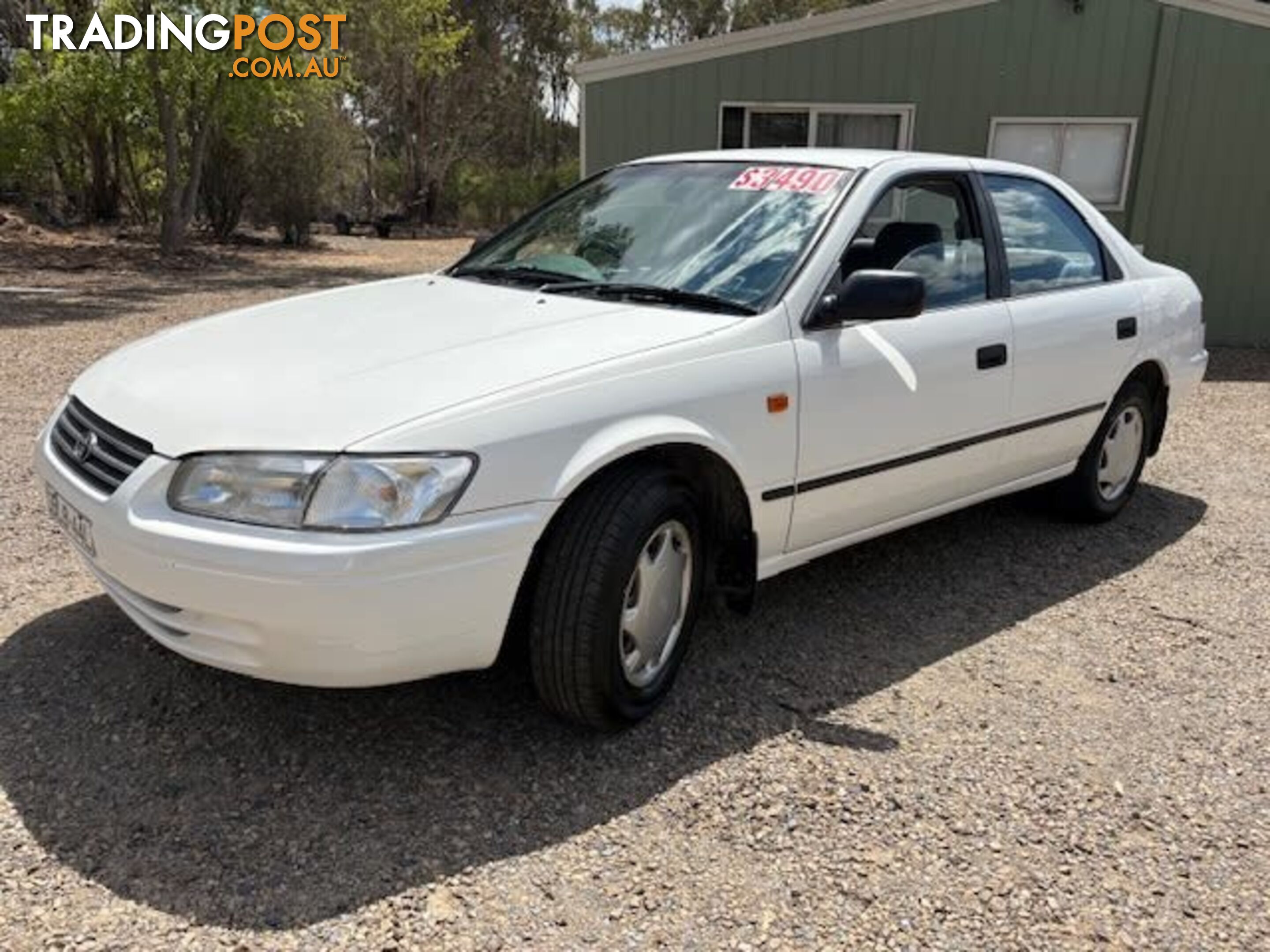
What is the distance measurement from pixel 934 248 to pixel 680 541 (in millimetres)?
1727

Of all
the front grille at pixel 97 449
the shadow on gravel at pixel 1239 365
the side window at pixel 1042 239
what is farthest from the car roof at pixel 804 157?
the shadow on gravel at pixel 1239 365

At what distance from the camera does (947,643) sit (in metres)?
3.88

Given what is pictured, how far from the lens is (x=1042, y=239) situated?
4582mm

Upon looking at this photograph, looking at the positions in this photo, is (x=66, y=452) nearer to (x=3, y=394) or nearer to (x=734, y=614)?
(x=734, y=614)

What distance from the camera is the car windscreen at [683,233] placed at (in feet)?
11.5

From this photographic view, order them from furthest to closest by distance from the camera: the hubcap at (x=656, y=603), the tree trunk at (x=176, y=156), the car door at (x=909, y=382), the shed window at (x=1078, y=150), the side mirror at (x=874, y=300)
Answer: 1. the tree trunk at (x=176, y=156)
2. the shed window at (x=1078, y=150)
3. the car door at (x=909, y=382)
4. the side mirror at (x=874, y=300)
5. the hubcap at (x=656, y=603)

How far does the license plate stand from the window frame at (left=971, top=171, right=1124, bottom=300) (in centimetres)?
326

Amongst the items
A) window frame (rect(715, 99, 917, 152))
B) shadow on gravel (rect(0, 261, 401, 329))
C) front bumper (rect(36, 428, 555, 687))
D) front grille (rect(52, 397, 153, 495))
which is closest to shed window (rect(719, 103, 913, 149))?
window frame (rect(715, 99, 917, 152))

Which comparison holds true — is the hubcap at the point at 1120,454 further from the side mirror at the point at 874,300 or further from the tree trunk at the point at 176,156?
the tree trunk at the point at 176,156

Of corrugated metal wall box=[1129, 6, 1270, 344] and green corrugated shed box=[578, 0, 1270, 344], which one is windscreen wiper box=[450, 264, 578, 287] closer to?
green corrugated shed box=[578, 0, 1270, 344]

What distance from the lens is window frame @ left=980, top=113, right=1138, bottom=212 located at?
1081 cm

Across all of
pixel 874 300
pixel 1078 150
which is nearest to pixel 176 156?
pixel 1078 150

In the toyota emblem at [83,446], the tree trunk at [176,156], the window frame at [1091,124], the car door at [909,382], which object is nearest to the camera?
the toyota emblem at [83,446]

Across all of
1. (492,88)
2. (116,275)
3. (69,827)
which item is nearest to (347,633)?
(69,827)
